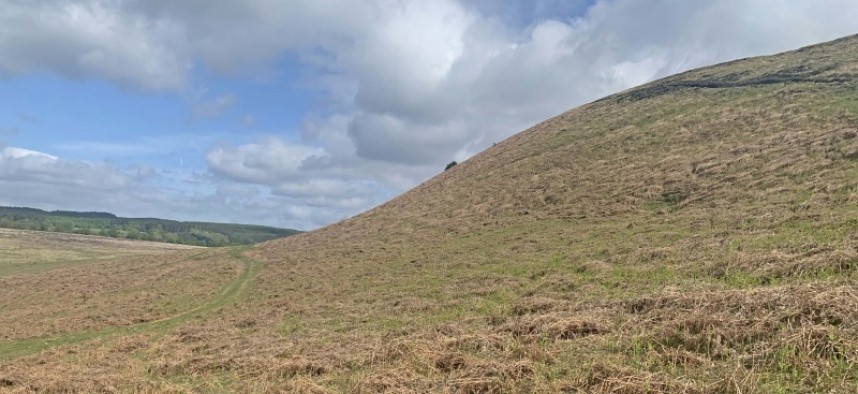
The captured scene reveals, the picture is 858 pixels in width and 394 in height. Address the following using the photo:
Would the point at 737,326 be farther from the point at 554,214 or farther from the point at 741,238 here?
the point at 554,214

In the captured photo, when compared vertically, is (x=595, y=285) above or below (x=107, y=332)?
above

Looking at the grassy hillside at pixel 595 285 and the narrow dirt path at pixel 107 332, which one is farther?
the narrow dirt path at pixel 107 332

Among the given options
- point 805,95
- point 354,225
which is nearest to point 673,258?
point 805,95

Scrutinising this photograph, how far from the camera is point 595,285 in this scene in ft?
57.4

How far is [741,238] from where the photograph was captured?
19.0m

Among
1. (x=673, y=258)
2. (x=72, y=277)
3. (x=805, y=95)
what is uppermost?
(x=805, y=95)

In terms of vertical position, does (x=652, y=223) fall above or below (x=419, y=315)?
above

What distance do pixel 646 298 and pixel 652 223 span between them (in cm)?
1669

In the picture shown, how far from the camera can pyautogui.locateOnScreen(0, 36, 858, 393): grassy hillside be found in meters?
8.72

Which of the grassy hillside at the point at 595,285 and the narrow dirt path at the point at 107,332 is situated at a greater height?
the grassy hillside at the point at 595,285

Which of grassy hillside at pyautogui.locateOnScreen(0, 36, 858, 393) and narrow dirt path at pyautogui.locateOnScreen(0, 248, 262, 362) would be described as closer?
grassy hillside at pyautogui.locateOnScreen(0, 36, 858, 393)

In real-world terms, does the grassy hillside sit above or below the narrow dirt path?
above

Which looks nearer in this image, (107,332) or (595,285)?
(595,285)

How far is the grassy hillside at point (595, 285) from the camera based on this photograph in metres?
8.72
